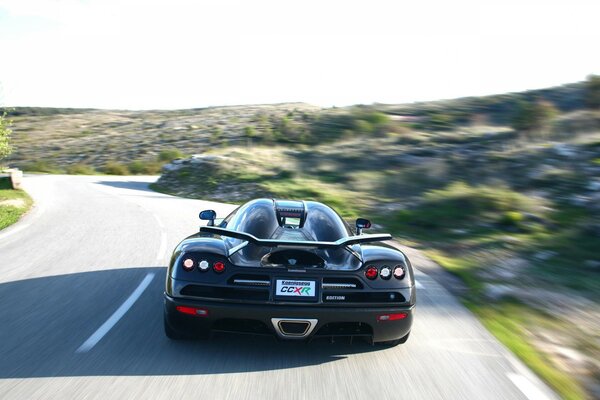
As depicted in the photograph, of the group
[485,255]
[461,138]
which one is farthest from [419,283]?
[461,138]

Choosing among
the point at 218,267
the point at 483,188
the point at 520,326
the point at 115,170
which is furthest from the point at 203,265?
the point at 115,170

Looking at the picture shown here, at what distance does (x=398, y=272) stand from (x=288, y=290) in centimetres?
96

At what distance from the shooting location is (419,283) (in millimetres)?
7293

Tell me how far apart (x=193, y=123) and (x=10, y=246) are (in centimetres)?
6448

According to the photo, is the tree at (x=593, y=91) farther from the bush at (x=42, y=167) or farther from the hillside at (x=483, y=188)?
the bush at (x=42, y=167)

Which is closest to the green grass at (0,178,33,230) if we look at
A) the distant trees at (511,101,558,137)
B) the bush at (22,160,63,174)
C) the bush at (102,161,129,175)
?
the distant trees at (511,101,558,137)

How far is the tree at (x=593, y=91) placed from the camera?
25938 millimetres

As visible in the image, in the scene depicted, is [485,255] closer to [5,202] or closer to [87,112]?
[5,202]

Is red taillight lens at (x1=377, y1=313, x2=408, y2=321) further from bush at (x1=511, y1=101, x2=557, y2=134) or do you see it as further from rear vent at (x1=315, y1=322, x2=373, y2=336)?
bush at (x1=511, y1=101, x2=557, y2=134)

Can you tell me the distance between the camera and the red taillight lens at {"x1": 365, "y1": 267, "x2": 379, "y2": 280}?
429 centimetres

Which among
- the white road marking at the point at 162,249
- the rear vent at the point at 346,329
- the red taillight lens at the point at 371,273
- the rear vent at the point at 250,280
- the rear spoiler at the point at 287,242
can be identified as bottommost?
the white road marking at the point at 162,249

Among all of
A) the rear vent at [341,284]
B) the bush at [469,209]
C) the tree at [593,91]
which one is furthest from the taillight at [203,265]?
the tree at [593,91]

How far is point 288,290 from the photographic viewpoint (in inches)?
160

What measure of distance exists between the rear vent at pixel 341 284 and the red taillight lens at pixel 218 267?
Answer: 778mm
